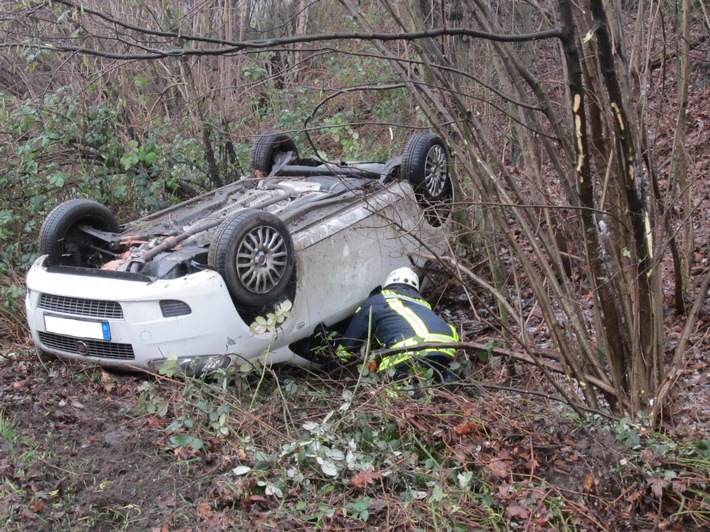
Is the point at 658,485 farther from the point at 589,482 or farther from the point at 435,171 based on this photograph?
the point at 435,171

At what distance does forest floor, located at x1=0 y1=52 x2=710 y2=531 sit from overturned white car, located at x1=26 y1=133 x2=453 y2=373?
1.32 ft

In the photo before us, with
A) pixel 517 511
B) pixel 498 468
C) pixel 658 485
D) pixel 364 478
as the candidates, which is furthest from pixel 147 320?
pixel 658 485

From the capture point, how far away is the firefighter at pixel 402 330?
4.39m

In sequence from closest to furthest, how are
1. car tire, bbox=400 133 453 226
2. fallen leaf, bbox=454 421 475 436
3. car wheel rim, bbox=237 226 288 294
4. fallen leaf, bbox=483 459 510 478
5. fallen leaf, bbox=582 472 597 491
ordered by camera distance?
fallen leaf, bbox=582 472 597 491
fallen leaf, bbox=483 459 510 478
fallen leaf, bbox=454 421 475 436
car wheel rim, bbox=237 226 288 294
car tire, bbox=400 133 453 226

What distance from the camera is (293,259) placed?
16.2 feet

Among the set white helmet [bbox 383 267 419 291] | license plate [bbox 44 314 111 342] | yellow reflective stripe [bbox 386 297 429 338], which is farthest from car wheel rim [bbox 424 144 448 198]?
license plate [bbox 44 314 111 342]

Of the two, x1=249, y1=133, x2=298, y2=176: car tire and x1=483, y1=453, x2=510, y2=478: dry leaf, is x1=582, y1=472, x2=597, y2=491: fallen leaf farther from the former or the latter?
x1=249, y1=133, x2=298, y2=176: car tire

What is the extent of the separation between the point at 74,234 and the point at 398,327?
254 centimetres

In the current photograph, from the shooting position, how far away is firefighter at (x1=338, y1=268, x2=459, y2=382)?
4387 millimetres

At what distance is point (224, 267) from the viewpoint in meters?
4.56

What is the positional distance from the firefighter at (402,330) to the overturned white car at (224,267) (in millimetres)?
335

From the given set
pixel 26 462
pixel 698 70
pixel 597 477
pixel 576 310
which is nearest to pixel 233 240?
pixel 26 462

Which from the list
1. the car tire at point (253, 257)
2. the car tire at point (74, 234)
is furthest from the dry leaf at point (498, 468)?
the car tire at point (74, 234)

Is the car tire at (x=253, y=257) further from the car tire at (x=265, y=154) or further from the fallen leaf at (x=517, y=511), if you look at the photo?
the fallen leaf at (x=517, y=511)
